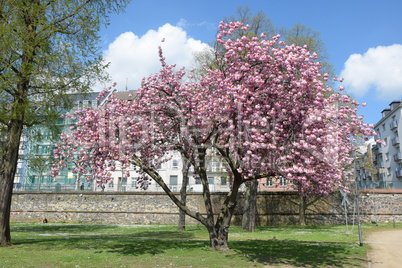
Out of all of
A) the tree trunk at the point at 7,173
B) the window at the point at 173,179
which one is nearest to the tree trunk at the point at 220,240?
the tree trunk at the point at 7,173

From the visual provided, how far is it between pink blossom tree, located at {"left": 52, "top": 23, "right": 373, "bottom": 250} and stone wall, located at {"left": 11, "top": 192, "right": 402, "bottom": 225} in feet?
78.6

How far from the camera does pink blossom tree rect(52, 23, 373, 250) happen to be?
11633 mm

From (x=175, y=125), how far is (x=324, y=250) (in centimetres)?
935

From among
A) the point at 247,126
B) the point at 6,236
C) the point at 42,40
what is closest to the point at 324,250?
the point at 247,126

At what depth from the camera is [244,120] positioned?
1152cm

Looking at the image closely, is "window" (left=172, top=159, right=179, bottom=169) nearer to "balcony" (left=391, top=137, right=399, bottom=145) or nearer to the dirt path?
"balcony" (left=391, top=137, right=399, bottom=145)

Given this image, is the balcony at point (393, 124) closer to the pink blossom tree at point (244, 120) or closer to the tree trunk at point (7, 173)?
the pink blossom tree at point (244, 120)

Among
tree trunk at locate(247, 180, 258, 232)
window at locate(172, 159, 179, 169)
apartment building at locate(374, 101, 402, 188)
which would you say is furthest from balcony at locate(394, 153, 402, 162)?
tree trunk at locate(247, 180, 258, 232)

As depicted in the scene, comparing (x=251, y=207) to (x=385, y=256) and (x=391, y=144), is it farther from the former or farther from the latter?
(x=391, y=144)

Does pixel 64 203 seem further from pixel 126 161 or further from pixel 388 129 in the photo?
pixel 388 129

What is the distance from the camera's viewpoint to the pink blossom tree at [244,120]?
1163 cm

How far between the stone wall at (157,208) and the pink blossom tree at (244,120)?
24.0m

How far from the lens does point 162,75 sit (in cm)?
1602

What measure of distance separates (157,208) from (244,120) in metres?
31.6
